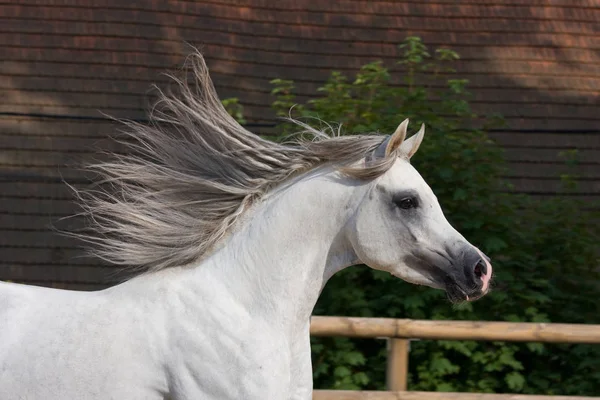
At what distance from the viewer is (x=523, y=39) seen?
9.20 m

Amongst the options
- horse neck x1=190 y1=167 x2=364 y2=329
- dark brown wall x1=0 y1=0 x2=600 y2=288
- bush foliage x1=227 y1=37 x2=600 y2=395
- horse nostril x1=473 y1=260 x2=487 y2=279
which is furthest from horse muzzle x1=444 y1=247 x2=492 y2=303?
dark brown wall x1=0 y1=0 x2=600 y2=288

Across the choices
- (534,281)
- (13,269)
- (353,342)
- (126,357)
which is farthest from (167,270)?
(13,269)

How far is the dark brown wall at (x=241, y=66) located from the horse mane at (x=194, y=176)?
4.27 m

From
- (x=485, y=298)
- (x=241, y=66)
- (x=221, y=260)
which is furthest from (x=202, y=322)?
(x=241, y=66)

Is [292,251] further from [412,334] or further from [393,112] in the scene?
[393,112]

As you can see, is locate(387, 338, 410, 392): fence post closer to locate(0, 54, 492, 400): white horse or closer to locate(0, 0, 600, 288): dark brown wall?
locate(0, 54, 492, 400): white horse

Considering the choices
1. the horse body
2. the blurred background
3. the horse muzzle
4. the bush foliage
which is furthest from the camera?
the blurred background

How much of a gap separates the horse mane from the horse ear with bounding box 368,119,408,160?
3 centimetres

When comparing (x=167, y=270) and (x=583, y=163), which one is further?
(x=583, y=163)

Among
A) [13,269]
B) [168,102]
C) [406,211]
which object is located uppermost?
[168,102]

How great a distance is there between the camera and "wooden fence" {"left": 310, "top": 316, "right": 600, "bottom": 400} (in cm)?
510

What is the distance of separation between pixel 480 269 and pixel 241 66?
5.89 m

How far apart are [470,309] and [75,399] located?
3.67 meters

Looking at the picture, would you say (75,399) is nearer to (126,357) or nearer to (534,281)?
(126,357)
